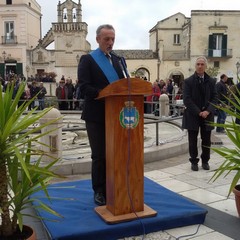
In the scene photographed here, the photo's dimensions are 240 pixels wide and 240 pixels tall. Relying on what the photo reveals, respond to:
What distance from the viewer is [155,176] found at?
5938 millimetres

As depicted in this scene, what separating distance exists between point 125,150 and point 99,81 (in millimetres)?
876

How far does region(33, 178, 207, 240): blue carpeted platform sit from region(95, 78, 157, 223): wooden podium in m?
0.11

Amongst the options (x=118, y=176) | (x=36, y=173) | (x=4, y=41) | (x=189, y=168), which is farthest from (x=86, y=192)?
(x=4, y=41)

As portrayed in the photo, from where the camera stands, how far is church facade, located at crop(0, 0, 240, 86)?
3566 centimetres

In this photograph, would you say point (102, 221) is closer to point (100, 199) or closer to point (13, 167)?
point (100, 199)

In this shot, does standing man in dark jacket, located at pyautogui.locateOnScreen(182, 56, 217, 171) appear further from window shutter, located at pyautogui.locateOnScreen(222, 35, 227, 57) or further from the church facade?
window shutter, located at pyautogui.locateOnScreen(222, 35, 227, 57)

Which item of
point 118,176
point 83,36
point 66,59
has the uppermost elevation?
point 83,36

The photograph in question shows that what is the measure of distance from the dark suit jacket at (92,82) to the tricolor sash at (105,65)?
0.12 ft

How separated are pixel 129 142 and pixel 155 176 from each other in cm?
247

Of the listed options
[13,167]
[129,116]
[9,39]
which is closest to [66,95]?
[129,116]

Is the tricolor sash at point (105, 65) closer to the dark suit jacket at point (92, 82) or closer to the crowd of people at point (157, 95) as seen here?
the dark suit jacket at point (92, 82)

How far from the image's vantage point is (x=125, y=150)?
3623mm

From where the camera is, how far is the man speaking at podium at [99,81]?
3.88 metres

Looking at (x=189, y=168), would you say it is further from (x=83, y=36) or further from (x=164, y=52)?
(x=164, y=52)
